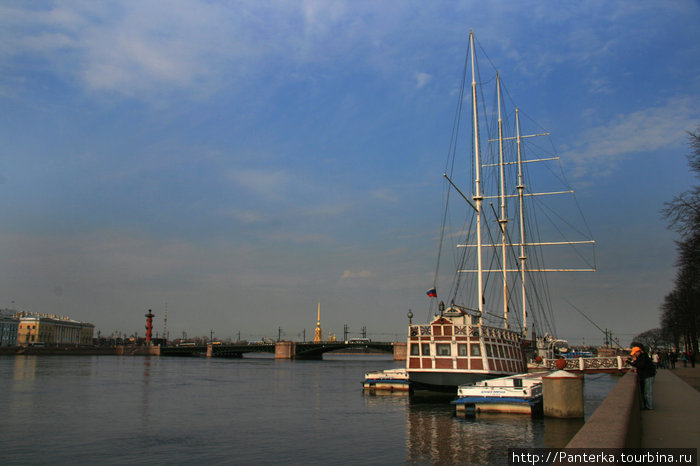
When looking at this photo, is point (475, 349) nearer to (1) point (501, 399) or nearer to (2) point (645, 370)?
(1) point (501, 399)

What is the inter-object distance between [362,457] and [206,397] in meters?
29.2

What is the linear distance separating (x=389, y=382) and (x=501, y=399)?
70.8 ft

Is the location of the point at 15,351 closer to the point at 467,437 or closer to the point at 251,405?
the point at 251,405

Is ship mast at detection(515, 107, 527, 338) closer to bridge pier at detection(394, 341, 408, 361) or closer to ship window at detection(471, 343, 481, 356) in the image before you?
ship window at detection(471, 343, 481, 356)

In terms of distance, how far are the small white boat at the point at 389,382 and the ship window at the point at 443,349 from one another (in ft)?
42.5

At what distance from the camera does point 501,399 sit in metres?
31.6

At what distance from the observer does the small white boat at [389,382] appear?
5203 cm

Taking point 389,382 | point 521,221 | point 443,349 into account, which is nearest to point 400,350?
point 521,221

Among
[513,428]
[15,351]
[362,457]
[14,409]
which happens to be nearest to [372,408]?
[513,428]

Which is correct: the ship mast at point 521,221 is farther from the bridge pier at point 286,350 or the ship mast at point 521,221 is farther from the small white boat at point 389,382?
the bridge pier at point 286,350

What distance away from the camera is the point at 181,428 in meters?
29.5

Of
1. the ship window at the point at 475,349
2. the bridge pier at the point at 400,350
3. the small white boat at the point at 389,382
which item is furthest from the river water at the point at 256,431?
the bridge pier at the point at 400,350

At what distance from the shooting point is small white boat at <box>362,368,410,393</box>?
5203cm

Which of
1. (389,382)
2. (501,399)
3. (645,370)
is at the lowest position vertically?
(389,382)
